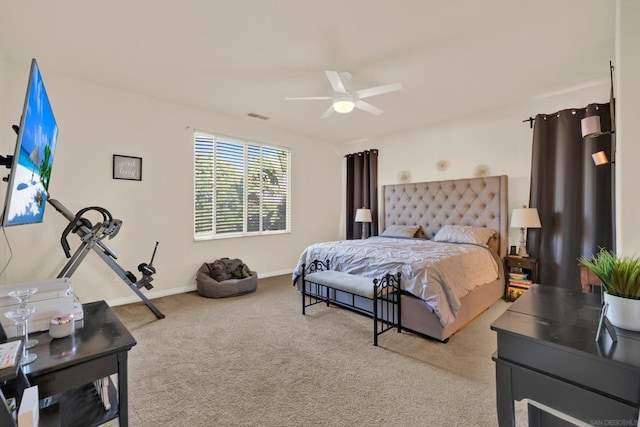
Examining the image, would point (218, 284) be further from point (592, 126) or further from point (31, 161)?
point (592, 126)

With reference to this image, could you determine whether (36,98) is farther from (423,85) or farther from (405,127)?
(405,127)

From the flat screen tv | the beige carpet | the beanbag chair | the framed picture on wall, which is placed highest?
the framed picture on wall

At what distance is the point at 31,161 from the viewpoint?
1.38 m

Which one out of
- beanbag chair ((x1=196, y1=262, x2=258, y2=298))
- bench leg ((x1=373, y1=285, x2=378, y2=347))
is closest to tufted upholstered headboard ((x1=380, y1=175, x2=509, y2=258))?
bench leg ((x1=373, y1=285, x2=378, y2=347))

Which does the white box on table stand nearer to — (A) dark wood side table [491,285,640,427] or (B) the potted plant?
(A) dark wood side table [491,285,640,427]

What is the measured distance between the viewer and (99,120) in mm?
3430

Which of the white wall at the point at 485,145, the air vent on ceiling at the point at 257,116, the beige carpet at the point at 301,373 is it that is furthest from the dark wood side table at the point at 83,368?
the white wall at the point at 485,145

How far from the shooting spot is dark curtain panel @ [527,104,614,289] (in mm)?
3215

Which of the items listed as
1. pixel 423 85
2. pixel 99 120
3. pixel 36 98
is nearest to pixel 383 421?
pixel 36 98

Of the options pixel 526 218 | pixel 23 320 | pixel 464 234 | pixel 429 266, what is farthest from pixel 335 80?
pixel 526 218

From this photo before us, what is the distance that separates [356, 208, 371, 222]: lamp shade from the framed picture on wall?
11.8 ft

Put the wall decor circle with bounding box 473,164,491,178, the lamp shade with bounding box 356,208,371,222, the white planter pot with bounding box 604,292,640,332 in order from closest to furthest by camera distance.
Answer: the white planter pot with bounding box 604,292,640,332 → the wall decor circle with bounding box 473,164,491,178 → the lamp shade with bounding box 356,208,371,222

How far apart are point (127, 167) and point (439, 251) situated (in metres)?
3.98

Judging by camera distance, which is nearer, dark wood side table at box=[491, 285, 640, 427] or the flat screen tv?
dark wood side table at box=[491, 285, 640, 427]
